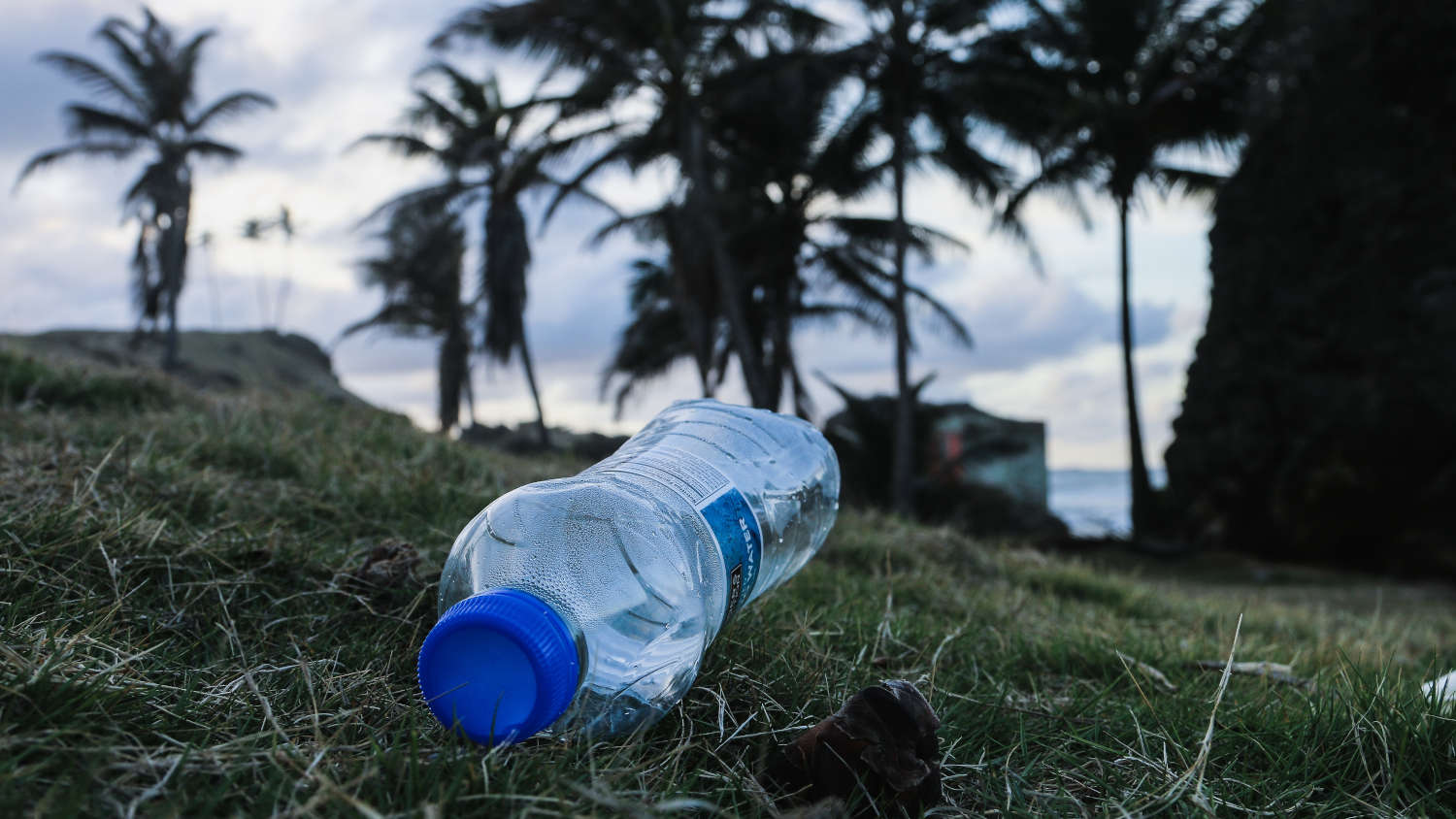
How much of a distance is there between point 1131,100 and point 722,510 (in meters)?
18.8

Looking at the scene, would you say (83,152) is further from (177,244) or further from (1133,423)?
(1133,423)

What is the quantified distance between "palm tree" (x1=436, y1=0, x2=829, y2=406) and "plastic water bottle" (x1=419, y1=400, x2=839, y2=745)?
42.2ft

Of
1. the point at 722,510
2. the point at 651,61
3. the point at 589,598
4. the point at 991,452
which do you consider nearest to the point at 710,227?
the point at 651,61

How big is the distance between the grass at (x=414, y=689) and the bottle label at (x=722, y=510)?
0.53 ft

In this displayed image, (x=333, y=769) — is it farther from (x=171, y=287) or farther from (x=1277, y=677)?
(x=171, y=287)

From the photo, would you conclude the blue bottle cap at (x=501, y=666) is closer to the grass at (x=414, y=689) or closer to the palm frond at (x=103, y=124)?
the grass at (x=414, y=689)

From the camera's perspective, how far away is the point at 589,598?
4.39 ft

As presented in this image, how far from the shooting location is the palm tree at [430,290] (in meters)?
26.5

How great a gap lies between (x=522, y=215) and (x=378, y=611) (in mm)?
21070

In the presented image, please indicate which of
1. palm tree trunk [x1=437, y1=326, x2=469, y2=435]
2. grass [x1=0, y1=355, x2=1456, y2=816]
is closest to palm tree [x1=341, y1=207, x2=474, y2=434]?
palm tree trunk [x1=437, y1=326, x2=469, y2=435]

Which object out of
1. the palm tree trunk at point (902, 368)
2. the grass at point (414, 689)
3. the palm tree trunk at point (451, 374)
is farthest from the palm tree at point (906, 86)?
the palm tree trunk at point (451, 374)

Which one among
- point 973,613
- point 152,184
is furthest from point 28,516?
point 152,184

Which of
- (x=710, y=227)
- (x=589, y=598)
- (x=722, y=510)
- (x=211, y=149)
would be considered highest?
(x=211, y=149)

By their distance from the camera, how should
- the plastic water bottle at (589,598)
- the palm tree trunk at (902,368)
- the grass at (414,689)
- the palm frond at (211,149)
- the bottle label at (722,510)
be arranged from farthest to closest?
the palm frond at (211,149) → the palm tree trunk at (902,368) → the bottle label at (722,510) → the plastic water bottle at (589,598) → the grass at (414,689)
